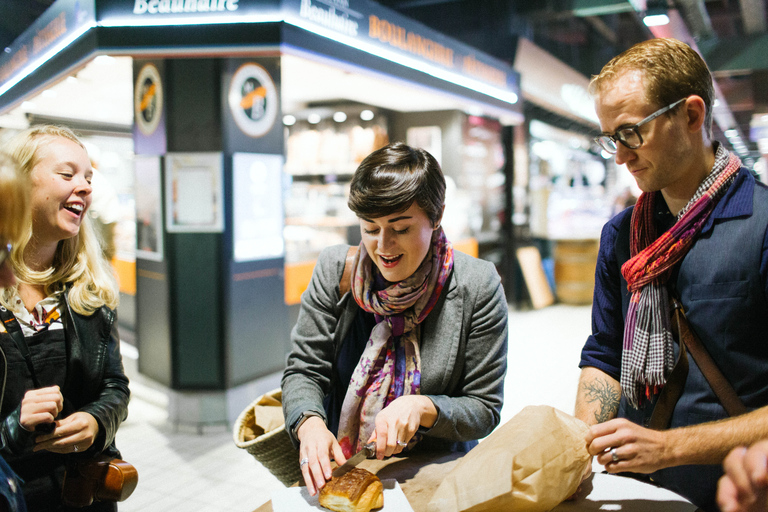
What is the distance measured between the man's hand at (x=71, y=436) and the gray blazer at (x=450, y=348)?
0.49 metres

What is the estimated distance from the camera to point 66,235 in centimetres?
147

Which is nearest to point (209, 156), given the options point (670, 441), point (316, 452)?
point (316, 452)

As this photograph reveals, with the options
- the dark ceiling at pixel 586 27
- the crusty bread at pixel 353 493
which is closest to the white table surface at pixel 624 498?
the crusty bread at pixel 353 493

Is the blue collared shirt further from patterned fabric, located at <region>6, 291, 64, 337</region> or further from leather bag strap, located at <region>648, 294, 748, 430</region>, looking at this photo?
patterned fabric, located at <region>6, 291, 64, 337</region>

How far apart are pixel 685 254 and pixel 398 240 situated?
71 cm

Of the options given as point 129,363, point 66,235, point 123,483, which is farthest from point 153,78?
point 123,483

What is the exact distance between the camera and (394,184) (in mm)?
1471

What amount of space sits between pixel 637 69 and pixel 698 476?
98cm

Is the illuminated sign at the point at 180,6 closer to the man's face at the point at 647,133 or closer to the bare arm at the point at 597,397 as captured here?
the man's face at the point at 647,133

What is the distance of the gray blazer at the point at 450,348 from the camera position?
4.95 feet

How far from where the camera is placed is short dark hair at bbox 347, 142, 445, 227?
1.47 m

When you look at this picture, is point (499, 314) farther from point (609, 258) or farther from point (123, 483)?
point (123, 483)

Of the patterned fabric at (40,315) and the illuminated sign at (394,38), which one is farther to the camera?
the illuminated sign at (394,38)

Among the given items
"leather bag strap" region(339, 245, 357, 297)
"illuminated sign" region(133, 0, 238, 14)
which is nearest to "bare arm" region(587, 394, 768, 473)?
"leather bag strap" region(339, 245, 357, 297)
